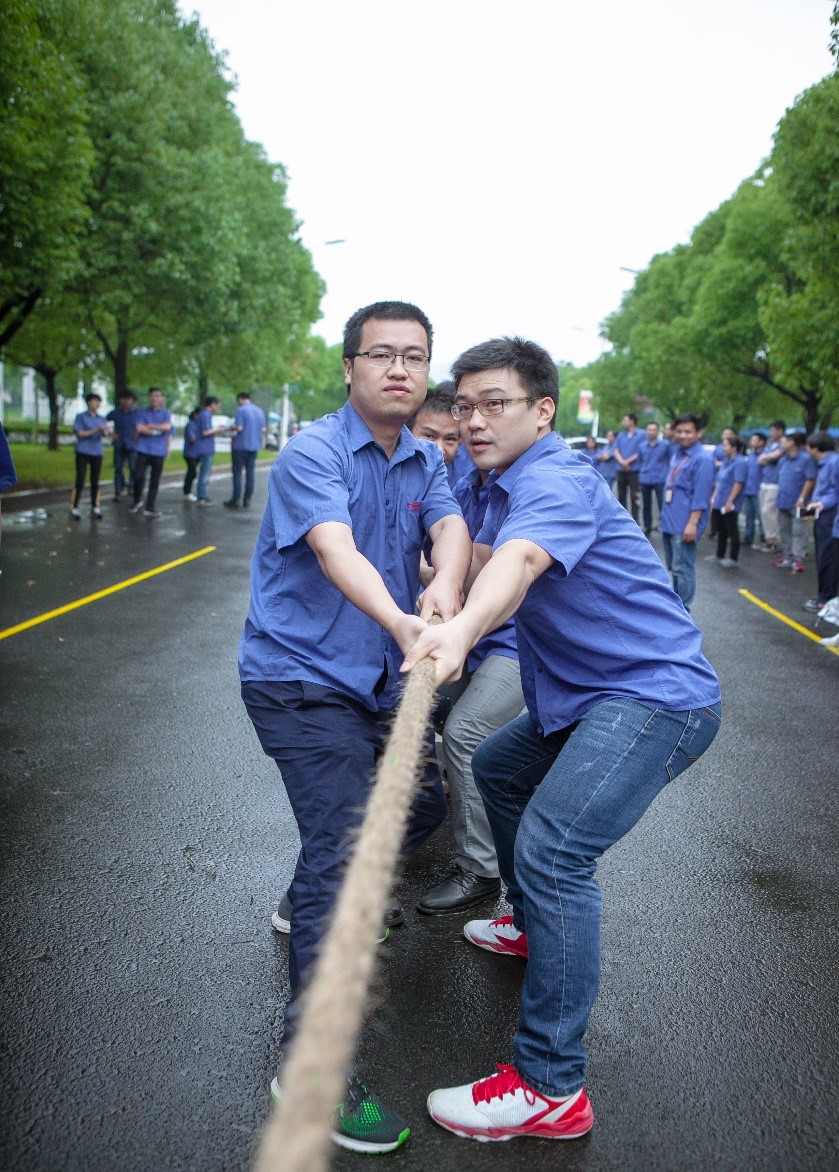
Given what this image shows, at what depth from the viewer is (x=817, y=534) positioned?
12.4m

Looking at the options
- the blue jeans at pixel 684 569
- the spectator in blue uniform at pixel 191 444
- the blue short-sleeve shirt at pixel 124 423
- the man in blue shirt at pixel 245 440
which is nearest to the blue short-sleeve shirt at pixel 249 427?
the man in blue shirt at pixel 245 440

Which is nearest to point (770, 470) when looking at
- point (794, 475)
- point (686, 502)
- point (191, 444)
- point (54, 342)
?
point (794, 475)

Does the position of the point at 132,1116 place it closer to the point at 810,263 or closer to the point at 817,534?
the point at 817,534

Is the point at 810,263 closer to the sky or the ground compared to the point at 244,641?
closer to the sky

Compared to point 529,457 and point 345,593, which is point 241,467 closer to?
point 529,457

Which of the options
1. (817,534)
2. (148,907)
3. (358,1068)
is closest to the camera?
(358,1068)

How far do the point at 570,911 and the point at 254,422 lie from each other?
18160 mm

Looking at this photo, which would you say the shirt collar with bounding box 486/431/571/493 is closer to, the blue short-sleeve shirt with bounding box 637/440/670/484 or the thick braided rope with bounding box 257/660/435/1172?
the thick braided rope with bounding box 257/660/435/1172

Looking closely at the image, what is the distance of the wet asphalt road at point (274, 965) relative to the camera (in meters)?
2.67

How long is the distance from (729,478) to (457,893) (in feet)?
48.4

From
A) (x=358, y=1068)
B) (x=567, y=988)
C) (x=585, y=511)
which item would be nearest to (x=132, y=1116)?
(x=358, y=1068)

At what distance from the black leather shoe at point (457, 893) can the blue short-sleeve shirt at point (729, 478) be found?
44.3 ft

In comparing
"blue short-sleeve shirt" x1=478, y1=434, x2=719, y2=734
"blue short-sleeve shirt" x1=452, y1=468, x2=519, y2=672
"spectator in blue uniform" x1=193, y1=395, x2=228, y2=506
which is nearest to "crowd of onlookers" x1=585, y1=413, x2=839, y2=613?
"blue short-sleeve shirt" x1=452, y1=468, x2=519, y2=672

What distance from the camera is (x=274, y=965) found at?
3500mm
